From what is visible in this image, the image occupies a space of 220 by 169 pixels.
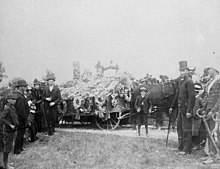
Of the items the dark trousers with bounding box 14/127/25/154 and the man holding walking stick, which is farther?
the dark trousers with bounding box 14/127/25/154

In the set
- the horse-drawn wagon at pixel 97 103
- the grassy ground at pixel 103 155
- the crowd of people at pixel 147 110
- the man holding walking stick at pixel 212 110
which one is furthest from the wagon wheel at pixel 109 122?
the man holding walking stick at pixel 212 110

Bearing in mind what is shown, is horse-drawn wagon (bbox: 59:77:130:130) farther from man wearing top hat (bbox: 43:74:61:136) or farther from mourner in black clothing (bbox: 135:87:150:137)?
man wearing top hat (bbox: 43:74:61:136)

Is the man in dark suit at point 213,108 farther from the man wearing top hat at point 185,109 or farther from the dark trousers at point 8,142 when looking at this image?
the dark trousers at point 8,142

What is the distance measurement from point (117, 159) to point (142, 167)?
597 millimetres

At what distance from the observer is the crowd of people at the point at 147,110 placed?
565 centimetres

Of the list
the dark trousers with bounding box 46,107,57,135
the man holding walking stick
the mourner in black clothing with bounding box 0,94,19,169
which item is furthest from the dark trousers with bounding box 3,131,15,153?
the man holding walking stick

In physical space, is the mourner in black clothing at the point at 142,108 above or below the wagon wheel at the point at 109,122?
above

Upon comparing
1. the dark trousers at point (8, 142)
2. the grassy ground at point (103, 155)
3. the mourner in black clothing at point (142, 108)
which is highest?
the mourner in black clothing at point (142, 108)

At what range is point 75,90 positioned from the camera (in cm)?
1017

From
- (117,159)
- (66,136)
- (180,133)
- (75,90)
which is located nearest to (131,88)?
(75,90)

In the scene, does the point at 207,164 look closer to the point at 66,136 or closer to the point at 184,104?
the point at 184,104

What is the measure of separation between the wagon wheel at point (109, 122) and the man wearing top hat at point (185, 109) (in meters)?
3.19

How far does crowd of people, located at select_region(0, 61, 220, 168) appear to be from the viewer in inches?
222

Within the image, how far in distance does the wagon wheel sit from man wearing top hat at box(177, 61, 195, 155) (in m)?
3.19
